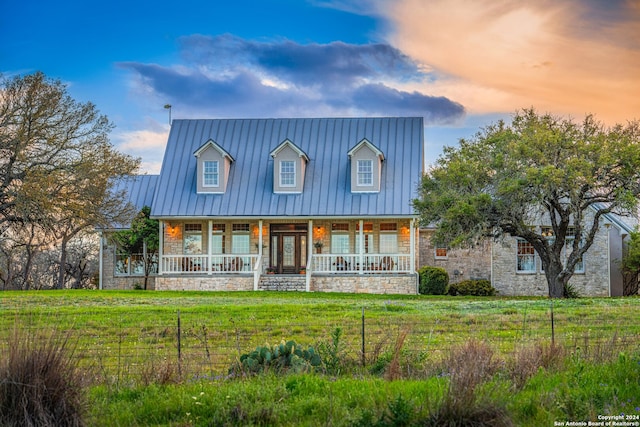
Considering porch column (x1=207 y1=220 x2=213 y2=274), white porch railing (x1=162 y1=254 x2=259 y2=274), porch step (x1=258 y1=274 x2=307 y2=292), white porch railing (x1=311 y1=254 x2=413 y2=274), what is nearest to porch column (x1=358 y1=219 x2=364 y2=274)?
white porch railing (x1=311 y1=254 x2=413 y2=274)

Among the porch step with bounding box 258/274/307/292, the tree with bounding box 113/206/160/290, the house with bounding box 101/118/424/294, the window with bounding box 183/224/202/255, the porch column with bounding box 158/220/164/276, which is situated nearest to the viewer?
the porch step with bounding box 258/274/307/292

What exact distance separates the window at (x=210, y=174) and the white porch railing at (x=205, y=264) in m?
3.44

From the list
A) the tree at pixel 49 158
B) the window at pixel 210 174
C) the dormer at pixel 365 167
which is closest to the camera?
the tree at pixel 49 158

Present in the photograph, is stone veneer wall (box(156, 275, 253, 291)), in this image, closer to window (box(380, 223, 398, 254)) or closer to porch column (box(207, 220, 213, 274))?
porch column (box(207, 220, 213, 274))

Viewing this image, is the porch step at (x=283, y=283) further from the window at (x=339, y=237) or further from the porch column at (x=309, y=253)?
the window at (x=339, y=237)

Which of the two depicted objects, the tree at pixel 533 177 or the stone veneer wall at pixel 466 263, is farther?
the stone veneer wall at pixel 466 263

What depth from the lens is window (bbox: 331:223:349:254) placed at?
114 feet

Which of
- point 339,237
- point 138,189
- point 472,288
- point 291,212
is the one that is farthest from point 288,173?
point 472,288

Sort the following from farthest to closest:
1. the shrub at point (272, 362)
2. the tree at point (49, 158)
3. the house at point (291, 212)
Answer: the house at point (291, 212), the tree at point (49, 158), the shrub at point (272, 362)

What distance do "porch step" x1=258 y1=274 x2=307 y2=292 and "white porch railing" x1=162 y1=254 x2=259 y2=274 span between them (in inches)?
51.3

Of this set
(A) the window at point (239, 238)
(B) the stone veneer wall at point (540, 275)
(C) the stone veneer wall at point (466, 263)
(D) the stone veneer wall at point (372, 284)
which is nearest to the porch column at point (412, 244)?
(D) the stone veneer wall at point (372, 284)

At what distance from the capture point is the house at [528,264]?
35.4 metres

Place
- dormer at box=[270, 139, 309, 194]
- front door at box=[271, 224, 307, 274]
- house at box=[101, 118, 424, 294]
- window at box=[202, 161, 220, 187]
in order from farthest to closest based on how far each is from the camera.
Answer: window at box=[202, 161, 220, 187] → front door at box=[271, 224, 307, 274] → dormer at box=[270, 139, 309, 194] → house at box=[101, 118, 424, 294]

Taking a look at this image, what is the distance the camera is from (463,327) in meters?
15.2
